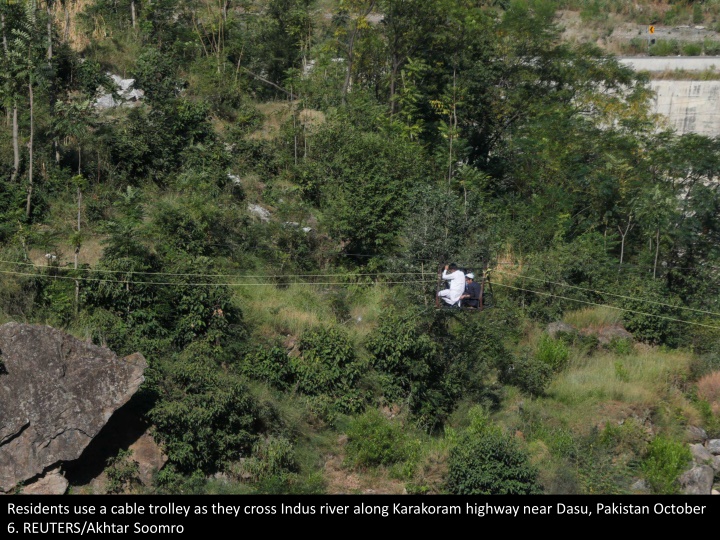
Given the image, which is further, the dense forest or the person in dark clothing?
the dense forest

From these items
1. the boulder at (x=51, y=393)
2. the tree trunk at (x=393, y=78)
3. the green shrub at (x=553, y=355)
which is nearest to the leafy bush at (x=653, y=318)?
the green shrub at (x=553, y=355)

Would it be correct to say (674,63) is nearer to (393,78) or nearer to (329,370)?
(393,78)

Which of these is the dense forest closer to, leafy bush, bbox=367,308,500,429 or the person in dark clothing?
leafy bush, bbox=367,308,500,429

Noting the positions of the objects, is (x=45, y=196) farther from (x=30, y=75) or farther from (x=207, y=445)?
(x=207, y=445)

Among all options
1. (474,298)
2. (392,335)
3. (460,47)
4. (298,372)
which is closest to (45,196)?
(298,372)

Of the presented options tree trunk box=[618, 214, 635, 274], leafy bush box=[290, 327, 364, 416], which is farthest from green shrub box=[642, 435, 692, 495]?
tree trunk box=[618, 214, 635, 274]

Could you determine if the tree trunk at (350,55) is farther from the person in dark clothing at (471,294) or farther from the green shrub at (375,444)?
the green shrub at (375,444)

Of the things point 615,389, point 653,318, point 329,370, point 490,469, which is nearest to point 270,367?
point 329,370
